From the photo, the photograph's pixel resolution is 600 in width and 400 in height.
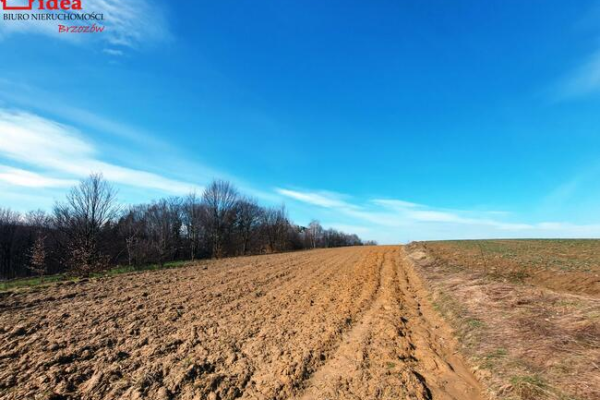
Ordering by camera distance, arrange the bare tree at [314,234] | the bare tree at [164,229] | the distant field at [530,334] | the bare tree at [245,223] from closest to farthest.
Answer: the distant field at [530,334] → the bare tree at [164,229] → the bare tree at [245,223] → the bare tree at [314,234]

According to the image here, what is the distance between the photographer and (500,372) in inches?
181

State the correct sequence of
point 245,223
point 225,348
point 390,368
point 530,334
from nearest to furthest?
point 390,368
point 225,348
point 530,334
point 245,223

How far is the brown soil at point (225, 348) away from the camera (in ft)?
13.7

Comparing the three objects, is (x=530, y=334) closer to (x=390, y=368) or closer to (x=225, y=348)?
(x=390, y=368)

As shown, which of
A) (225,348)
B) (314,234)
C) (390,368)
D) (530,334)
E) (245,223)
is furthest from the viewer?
(314,234)

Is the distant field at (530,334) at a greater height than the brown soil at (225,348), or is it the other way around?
the distant field at (530,334)

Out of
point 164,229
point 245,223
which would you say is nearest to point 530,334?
point 164,229

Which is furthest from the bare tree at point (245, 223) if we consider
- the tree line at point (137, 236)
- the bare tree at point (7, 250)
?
the bare tree at point (7, 250)

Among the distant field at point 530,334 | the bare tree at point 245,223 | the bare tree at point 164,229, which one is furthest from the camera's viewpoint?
the bare tree at point 245,223

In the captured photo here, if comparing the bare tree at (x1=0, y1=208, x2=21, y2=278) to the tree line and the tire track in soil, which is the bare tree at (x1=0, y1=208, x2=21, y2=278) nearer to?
the tree line

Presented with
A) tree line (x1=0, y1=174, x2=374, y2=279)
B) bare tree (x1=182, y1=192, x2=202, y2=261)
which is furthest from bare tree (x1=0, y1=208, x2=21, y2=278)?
bare tree (x1=182, y1=192, x2=202, y2=261)

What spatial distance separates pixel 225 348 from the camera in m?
5.59

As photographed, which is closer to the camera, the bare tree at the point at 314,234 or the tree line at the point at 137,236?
the tree line at the point at 137,236

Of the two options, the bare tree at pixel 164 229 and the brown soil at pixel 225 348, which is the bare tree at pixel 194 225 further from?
the brown soil at pixel 225 348
